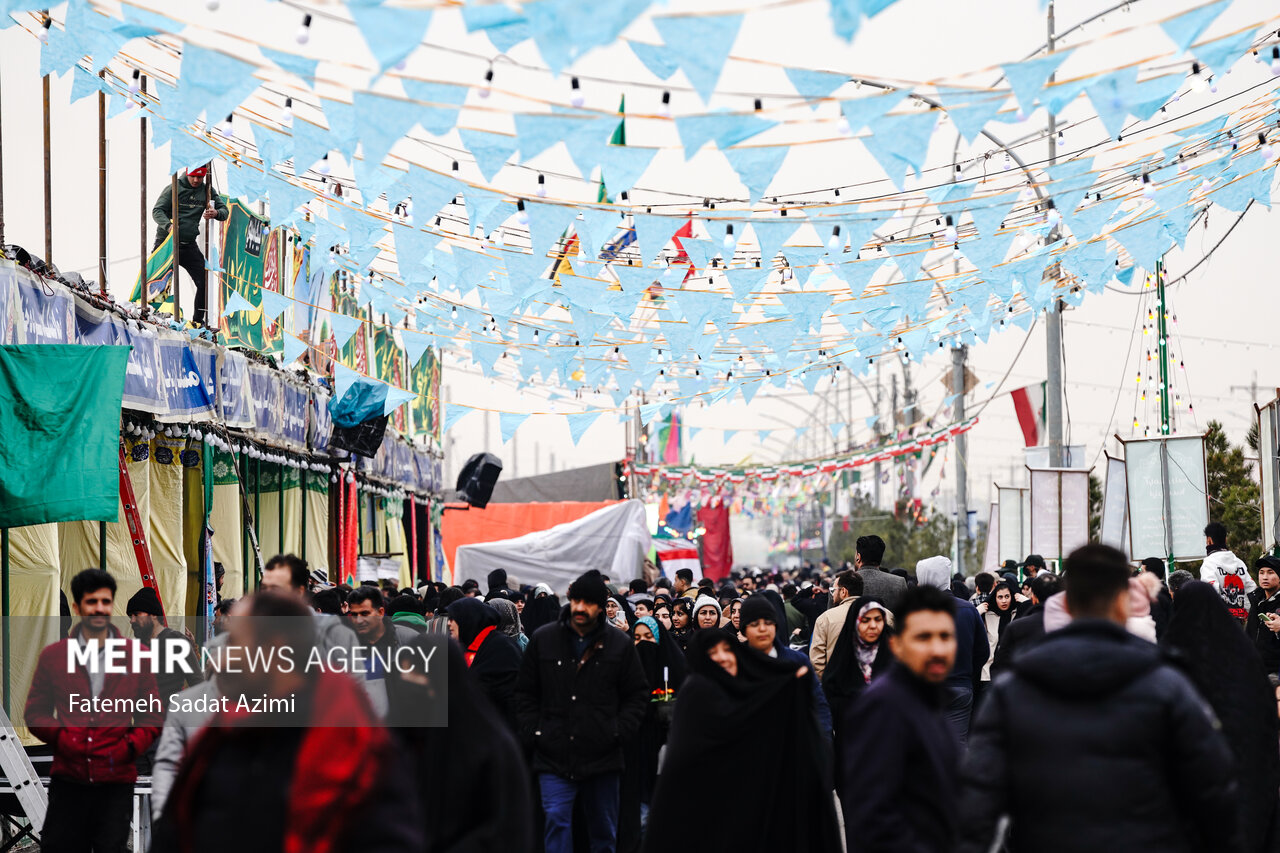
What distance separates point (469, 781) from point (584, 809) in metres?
3.93

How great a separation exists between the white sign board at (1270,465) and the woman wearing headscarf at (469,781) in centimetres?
1384

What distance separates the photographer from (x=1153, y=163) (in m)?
10.6

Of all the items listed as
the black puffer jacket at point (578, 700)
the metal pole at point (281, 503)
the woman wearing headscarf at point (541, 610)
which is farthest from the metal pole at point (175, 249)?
the black puffer jacket at point (578, 700)

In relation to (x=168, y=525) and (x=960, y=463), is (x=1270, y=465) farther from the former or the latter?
(x=168, y=525)

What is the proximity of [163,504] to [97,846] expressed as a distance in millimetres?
6827

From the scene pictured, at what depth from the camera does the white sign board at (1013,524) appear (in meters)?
25.0

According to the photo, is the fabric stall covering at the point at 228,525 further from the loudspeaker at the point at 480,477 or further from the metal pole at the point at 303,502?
the loudspeaker at the point at 480,477

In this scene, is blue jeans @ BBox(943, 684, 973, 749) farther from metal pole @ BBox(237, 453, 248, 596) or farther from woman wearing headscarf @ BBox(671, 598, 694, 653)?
metal pole @ BBox(237, 453, 248, 596)

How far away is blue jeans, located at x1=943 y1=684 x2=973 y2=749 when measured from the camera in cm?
907

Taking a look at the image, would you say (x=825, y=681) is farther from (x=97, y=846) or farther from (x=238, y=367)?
(x=238, y=367)

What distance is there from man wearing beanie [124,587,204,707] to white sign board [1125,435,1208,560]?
37.1 ft

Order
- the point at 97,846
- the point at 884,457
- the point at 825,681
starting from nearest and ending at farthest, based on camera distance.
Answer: the point at 97,846, the point at 825,681, the point at 884,457

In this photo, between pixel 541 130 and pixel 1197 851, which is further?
pixel 541 130

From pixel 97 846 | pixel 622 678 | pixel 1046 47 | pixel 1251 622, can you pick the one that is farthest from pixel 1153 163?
pixel 97 846
